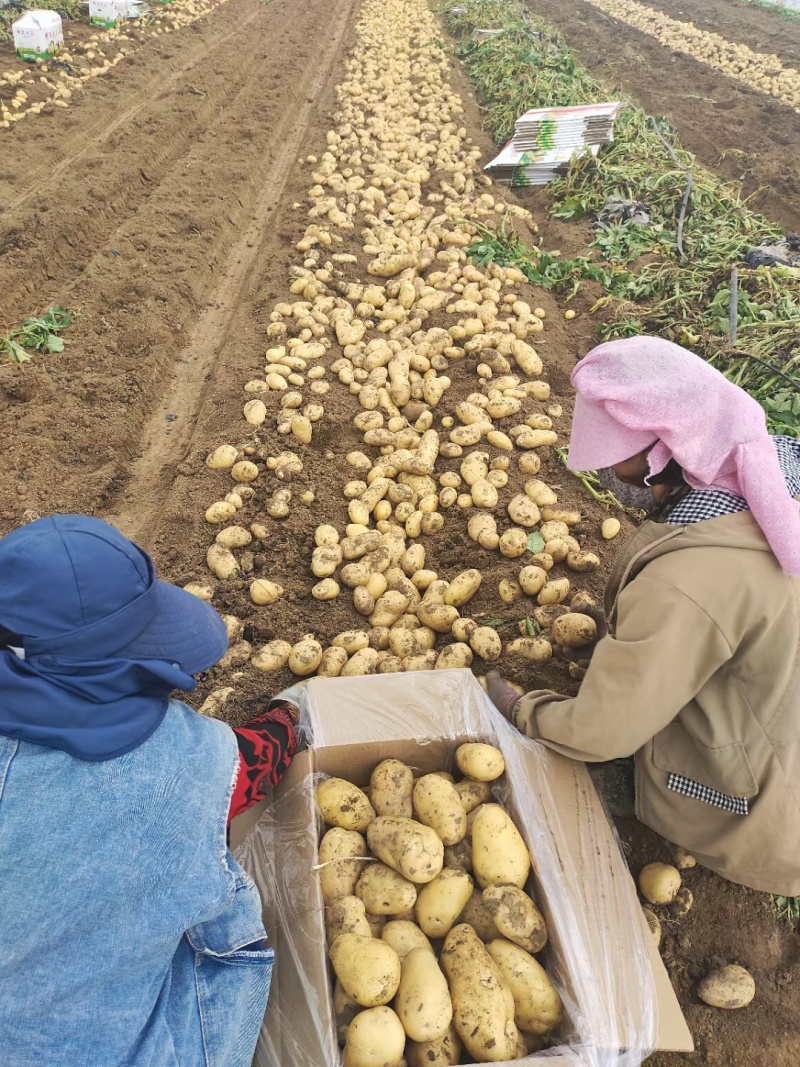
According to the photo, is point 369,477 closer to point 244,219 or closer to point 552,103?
point 244,219

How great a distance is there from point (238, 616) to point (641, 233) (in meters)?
4.81

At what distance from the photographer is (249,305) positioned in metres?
4.86

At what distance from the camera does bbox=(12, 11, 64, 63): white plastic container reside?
813cm


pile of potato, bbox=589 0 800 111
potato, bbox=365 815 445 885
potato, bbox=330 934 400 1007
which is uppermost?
pile of potato, bbox=589 0 800 111

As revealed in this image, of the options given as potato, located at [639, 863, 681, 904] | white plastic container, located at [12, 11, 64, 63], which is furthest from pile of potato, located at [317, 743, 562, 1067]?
white plastic container, located at [12, 11, 64, 63]

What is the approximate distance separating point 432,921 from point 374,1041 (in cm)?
35

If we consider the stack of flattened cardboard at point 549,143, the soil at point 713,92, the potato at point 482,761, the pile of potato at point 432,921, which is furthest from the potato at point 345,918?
the soil at point 713,92

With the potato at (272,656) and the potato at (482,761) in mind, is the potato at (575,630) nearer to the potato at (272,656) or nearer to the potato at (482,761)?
the potato at (482,761)

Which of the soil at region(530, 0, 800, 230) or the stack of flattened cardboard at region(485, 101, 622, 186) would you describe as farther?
the soil at region(530, 0, 800, 230)

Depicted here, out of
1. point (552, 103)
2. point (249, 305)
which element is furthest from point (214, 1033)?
point (552, 103)

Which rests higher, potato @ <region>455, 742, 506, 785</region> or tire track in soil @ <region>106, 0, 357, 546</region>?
tire track in soil @ <region>106, 0, 357, 546</region>

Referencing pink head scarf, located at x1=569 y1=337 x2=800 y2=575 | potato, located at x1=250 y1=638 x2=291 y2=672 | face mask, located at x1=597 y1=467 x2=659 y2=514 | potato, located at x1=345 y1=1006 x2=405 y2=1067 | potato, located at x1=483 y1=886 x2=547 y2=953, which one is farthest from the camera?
potato, located at x1=250 y1=638 x2=291 y2=672

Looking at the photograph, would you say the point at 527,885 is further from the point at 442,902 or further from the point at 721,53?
the point at 721,53

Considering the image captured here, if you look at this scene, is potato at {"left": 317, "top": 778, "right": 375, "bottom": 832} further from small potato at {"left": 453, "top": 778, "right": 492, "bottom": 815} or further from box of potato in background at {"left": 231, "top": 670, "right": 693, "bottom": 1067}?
small potato at {"left": 453, "top": 778, "right": 492, "bottom": 815}
